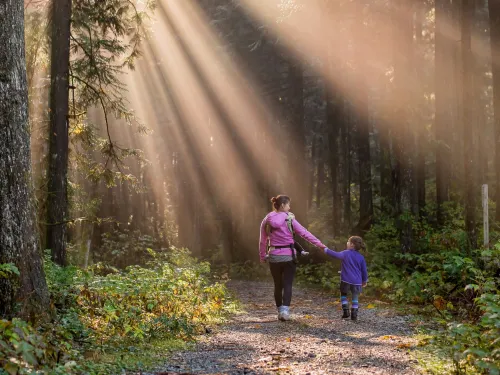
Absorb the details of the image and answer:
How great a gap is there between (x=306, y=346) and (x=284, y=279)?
115 inches

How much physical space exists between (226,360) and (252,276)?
1783cm

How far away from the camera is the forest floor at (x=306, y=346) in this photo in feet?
22.4

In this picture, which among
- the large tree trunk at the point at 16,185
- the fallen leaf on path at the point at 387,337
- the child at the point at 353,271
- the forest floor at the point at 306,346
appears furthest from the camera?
the child at the point at 353,271

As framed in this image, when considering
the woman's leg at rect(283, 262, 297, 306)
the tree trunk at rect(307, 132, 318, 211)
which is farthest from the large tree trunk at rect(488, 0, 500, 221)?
the tree trunk at rect(307, 132, 318, 211)

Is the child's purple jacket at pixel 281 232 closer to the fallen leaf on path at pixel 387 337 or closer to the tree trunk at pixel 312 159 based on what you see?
the fallen leaf on path at pixel 387 337

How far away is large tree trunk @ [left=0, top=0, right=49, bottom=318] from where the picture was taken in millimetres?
7543

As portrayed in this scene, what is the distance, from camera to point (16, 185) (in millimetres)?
7676

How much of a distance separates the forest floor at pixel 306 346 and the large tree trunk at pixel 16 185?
6.92 ft

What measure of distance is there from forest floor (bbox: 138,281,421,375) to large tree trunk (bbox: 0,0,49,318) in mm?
2109

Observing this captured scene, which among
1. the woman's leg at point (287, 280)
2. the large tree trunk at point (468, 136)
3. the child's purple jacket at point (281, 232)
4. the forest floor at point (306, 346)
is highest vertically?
the large tree trunk at point (468, 136)

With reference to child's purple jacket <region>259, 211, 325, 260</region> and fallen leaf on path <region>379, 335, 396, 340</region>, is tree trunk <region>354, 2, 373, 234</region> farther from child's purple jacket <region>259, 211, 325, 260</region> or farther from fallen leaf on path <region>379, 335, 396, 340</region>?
fallen leaf on path <region>379, 335, 396, 340</region>

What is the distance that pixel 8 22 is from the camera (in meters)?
7.83

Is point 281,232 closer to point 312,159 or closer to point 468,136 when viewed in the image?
point 468,136

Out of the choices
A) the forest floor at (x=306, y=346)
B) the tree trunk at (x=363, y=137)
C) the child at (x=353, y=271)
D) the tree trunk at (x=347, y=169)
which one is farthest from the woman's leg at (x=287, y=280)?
the tree trunk at (x=347, y=169)
